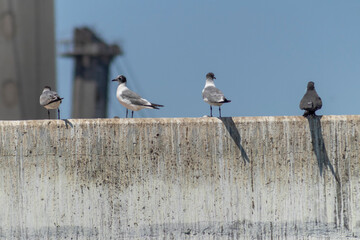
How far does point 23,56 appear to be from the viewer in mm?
17766

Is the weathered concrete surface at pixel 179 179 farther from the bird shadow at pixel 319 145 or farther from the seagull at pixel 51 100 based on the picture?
the seagull at pixel 51 100

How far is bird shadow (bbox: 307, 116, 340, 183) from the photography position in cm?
760

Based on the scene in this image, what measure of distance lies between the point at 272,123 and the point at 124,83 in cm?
330

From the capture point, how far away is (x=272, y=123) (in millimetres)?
7633

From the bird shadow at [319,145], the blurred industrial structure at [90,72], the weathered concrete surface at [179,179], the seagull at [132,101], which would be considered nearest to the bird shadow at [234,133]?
the weathered concrete surface at [179,179]

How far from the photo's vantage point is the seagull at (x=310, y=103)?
7.64 meters

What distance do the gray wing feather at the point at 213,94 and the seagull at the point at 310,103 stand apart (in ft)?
4.18

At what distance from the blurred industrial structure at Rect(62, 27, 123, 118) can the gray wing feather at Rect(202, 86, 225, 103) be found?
3169cm

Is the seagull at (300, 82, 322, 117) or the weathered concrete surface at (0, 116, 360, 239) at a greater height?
the seagull at (300, 82, 322, 117)

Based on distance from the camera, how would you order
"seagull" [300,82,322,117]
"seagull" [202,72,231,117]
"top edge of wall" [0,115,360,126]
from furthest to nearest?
"seagull" [202,72,231,117] → "seagull" [300,82,322,117] → "top edge of wall" [0,115,360,126]

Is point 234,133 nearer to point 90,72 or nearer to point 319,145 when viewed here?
point 319,145

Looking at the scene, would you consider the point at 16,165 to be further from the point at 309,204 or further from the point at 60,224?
the point at 309,204

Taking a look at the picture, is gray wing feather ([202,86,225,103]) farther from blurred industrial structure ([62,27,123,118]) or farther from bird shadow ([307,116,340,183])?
blurred industrial structure ([62,27,123,118])

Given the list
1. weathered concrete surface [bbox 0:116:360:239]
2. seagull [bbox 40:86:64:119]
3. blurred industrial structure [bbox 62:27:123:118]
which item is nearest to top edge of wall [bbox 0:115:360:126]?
weathered concrete surface [bbox 0:116:360:239]
